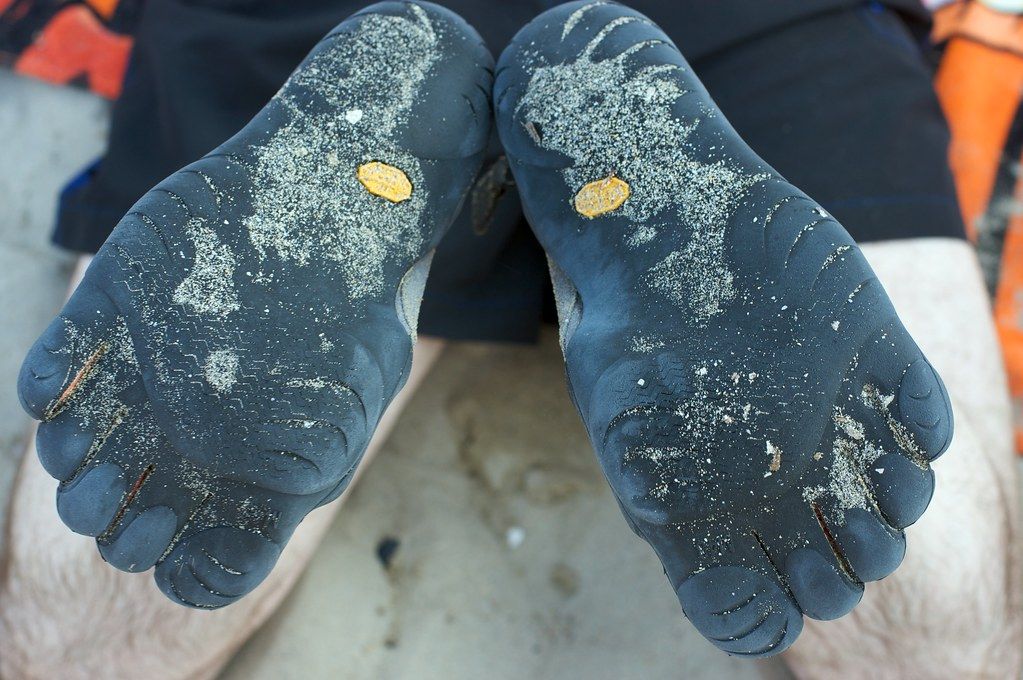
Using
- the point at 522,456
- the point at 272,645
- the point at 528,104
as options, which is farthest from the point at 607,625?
the point at 528,104

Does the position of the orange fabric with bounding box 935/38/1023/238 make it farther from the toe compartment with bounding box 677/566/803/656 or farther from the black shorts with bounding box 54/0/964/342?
the toe compartment with bounding box 677/566/803/656

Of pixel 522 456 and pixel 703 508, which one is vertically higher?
pixel 703 508

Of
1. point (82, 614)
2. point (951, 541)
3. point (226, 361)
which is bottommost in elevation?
point (82, 614)

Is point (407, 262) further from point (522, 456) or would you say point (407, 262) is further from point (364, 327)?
point (522, 456)

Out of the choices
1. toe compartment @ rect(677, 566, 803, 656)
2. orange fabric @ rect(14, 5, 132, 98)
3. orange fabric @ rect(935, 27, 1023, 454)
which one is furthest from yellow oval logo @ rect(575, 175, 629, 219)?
orange fabric @ rect(14, 5, 132, 98)

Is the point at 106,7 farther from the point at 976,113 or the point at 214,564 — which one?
the point at 976,113

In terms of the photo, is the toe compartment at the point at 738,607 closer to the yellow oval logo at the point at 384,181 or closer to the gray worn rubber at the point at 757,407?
the gray worn rubber at the point at 757,407

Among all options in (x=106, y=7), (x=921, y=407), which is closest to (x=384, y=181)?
(x=921, y=407)
